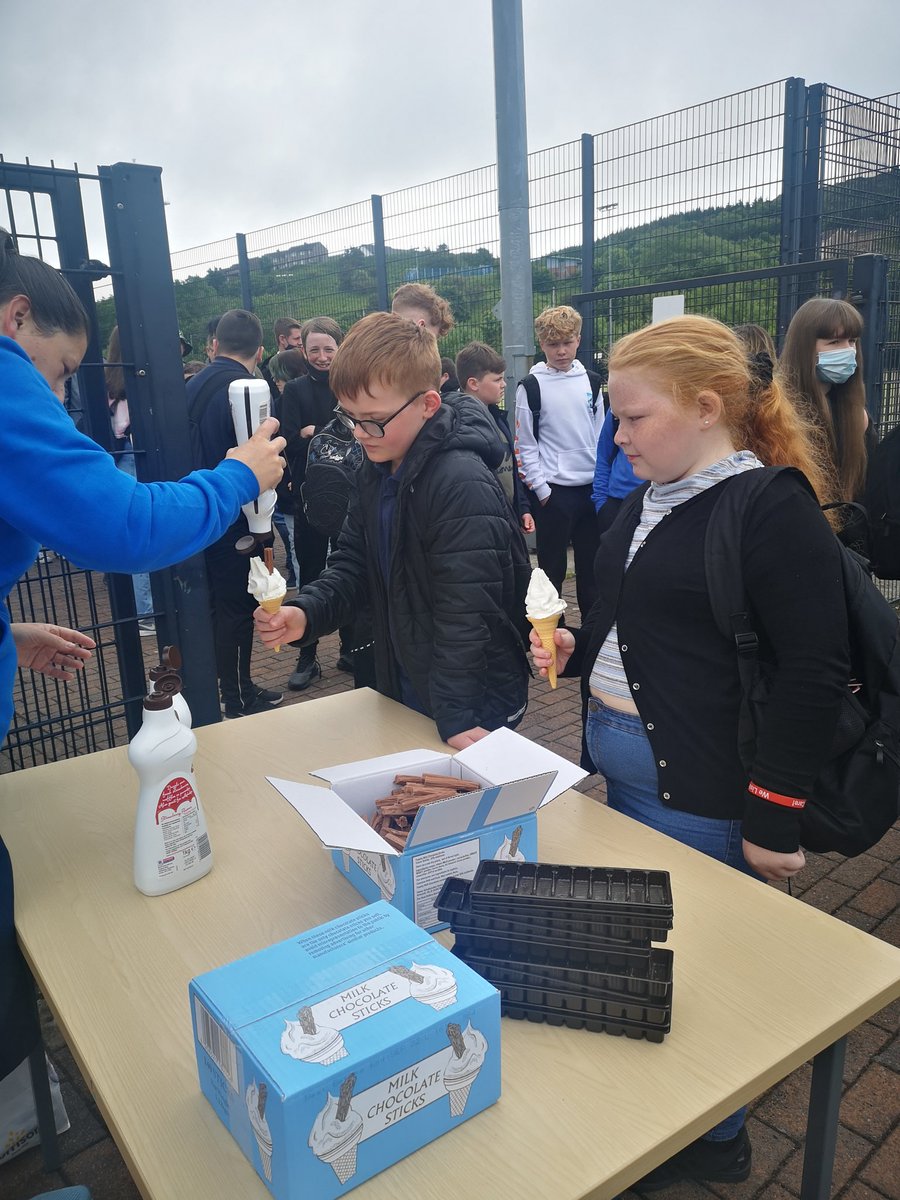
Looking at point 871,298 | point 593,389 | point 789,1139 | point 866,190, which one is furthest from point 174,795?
point 866,190

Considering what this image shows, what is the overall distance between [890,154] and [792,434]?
581 centimetres

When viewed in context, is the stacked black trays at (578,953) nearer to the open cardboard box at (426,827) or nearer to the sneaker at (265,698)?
the open cardboard box at (426,827)

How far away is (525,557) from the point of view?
7.89 ft

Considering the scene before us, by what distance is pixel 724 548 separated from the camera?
1557mm

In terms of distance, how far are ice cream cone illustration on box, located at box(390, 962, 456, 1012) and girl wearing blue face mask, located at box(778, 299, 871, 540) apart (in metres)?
2.83

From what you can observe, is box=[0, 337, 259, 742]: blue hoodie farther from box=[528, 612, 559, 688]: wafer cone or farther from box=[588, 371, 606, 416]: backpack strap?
box=[588, 371, 606, 416]: backpack strap

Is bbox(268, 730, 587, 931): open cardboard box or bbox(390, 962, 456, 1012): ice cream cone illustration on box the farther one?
bbox(268, 730, 587, 931): open cardboard box

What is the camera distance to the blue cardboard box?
88 centimetres

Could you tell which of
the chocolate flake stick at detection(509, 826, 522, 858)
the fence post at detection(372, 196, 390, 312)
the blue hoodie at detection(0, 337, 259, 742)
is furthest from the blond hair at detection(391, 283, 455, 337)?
the fence post at detection(372, 196, 390, 312)

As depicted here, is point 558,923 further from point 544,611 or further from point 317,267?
point 317,267

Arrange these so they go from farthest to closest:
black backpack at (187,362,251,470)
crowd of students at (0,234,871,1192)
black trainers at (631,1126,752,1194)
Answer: black backpack at (187,362,251,470) → black trainers at (631,1126,752,1194) → crowd of students at (0,234,871,1192)

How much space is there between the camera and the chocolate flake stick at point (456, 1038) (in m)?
0.95

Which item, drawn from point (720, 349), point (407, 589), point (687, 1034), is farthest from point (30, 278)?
point (687, 1034)

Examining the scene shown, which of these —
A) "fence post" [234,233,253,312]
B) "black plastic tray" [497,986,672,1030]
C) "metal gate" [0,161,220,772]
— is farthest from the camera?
"fence post" [234,233,253,312]
